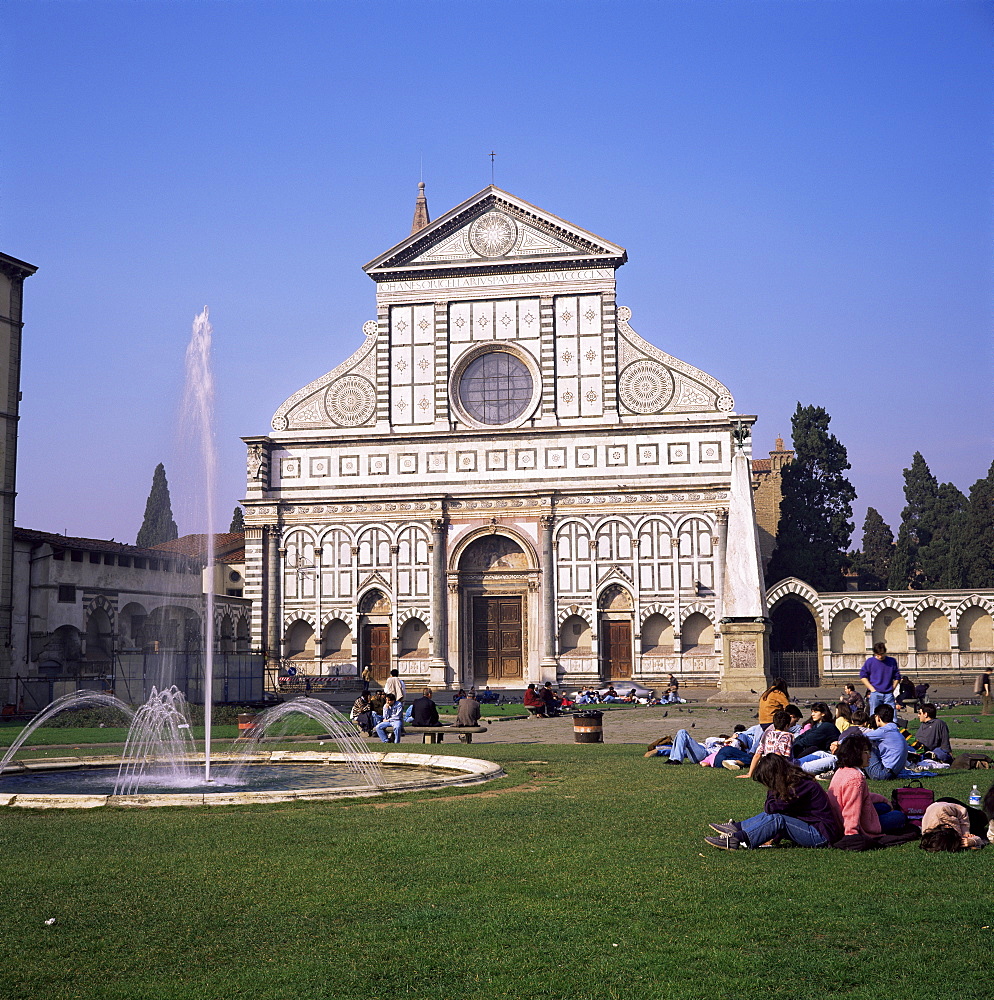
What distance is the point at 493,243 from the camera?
157 ft

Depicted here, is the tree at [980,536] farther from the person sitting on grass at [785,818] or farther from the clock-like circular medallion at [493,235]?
the person sitting on grass at [785,818]

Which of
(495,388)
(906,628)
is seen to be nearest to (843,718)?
(906,628)

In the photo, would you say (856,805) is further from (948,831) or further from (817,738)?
(817,738)

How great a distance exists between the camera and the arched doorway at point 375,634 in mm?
46719

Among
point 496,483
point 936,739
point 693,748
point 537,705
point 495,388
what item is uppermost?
point 495,388

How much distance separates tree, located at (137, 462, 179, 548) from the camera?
210ft

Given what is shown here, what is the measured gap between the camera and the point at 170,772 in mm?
16656

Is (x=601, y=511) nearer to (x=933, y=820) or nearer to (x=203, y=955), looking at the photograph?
(x=933, y=820)

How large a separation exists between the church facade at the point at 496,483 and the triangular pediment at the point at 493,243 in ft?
0.29

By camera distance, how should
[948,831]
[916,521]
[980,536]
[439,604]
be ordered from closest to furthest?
[948,831] < [439,604] < [980,536] < [916,521]

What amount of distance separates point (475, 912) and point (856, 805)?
383cm

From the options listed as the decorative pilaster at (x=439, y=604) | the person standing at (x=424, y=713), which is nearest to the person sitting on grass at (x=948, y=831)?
the person standing at (x=424, y=713)

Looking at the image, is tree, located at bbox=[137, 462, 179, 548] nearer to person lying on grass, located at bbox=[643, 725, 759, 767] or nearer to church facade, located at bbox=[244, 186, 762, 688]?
church facade, located at bbox=[244, 186, 762, 688]

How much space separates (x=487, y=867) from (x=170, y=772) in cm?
906
